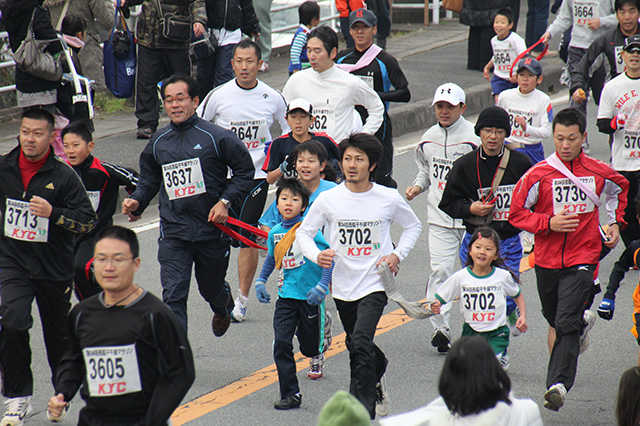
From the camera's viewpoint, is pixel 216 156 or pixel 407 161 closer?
pixel 216 156

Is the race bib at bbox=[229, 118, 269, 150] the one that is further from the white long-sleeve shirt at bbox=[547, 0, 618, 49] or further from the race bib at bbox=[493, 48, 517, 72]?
the white long-sleeve shirt at bbox=[547, 0, 618, 49]

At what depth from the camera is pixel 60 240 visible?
6.31 metres

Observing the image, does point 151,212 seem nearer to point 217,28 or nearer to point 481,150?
point 217,28

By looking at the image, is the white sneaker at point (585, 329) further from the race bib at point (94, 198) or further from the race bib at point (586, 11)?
the race bib at point (586, 11)

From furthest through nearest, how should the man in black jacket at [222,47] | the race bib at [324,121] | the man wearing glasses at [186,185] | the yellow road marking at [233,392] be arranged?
the man in black jacket at [222,47]
the race bib at [324,121]
the man wearing glasses at [186,185]
the yellow road marking at [233,392]

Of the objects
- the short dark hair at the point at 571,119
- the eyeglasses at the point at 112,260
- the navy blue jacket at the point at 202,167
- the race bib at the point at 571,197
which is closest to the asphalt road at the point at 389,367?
the navy blue jacket at the point at 202,167

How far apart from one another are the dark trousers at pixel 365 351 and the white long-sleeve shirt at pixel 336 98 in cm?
282

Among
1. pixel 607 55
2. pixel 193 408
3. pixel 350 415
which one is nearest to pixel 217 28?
pixel 607 55

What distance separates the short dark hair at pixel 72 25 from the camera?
1028 centimetres

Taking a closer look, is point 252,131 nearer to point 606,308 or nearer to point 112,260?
point 606,308

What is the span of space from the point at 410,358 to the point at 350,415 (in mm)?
4536

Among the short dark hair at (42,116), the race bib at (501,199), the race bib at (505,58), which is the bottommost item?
the race bib at (505,58)

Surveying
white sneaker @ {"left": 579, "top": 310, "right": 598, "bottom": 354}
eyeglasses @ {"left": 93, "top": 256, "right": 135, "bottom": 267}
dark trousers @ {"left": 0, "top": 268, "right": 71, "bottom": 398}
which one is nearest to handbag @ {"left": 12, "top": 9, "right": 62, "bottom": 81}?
dark trousers @ {"left": 0, "top": 268, "right": 71, "bottom": 398}

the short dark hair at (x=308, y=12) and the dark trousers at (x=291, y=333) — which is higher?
the short dark hair at (x=308, y=12)
